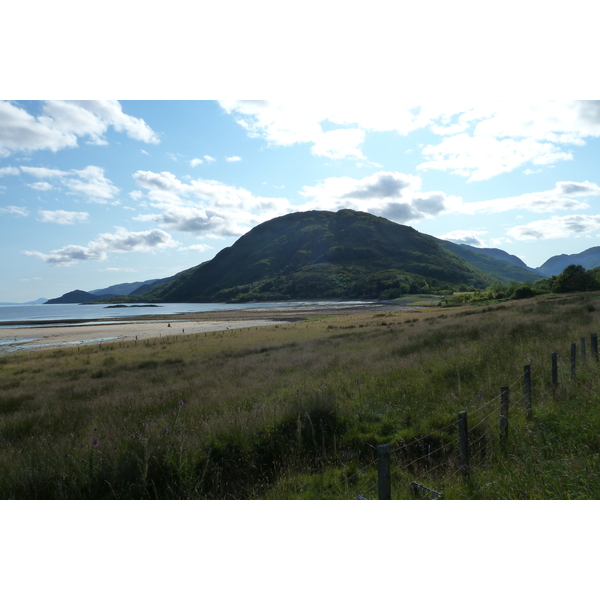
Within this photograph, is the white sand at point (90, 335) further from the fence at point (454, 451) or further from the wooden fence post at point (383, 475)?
the wooden fence post at point (383, 475)

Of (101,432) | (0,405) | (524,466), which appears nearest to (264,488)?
(524,466)

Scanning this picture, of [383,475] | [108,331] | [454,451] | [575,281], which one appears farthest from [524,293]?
[383,475]

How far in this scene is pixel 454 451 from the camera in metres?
6.53

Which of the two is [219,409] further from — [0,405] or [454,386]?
[0,405]

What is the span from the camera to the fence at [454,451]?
16.5 ft

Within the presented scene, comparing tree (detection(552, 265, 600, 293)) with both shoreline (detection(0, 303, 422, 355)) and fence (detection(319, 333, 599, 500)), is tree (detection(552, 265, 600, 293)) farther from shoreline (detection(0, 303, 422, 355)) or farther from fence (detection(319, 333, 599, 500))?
fence (detection(319, 333, 599, 500))

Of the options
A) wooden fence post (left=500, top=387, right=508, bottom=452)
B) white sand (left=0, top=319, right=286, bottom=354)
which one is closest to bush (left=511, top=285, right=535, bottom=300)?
white sand (left=0, top=319, right=286, bottom=354)

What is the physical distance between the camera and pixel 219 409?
1003 cm

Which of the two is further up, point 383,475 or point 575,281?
point 575,281

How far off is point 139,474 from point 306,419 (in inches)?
136

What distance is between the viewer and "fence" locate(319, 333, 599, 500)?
16.5 ft

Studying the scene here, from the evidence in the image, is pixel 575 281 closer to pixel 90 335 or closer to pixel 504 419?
pixel 504 419

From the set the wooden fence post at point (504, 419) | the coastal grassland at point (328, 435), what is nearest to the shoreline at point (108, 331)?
the coastal grassland at point (328, 435)

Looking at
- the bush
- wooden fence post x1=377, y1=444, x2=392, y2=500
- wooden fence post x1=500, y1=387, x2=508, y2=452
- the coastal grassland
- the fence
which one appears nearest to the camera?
wooden fence post x1=377, y1=444, x2=392, y2=500
